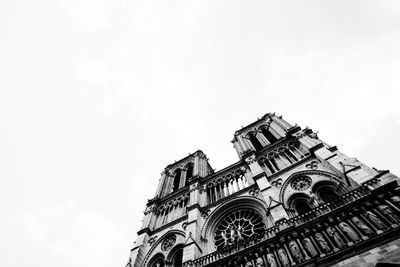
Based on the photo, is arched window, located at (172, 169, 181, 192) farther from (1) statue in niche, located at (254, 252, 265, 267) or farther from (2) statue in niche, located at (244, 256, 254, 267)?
(1) statue in niche, located at (254, 252, 265, 267)

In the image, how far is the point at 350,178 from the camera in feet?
40.9

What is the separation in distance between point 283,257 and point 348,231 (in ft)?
10.0

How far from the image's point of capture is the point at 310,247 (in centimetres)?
1008

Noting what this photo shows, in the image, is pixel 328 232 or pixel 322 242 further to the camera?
pixel 328 232

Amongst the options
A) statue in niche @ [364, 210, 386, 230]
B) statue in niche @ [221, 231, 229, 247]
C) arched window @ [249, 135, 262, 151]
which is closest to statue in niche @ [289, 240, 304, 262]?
statue in niche @ [364, 210, 386, 230]

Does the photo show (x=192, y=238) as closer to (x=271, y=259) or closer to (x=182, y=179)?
(x=271, y=259)

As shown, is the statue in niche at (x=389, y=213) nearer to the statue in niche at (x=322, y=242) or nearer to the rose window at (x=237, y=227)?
the statue in niche at (x=322, y=242)

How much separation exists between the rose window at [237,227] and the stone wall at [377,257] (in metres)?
6.09

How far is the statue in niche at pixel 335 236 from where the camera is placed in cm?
948

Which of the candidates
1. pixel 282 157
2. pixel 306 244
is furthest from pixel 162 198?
pixel 306 244

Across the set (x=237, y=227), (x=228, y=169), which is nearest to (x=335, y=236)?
(x=237, y=227)

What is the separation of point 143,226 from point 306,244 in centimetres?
1419

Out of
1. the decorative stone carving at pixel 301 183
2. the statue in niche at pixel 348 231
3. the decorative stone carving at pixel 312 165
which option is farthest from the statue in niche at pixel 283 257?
the decorative stone carving at pixel 312 165

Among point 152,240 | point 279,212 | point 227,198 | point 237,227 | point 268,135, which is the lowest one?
point 279,212
